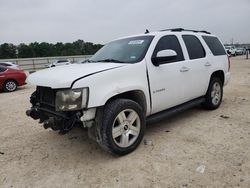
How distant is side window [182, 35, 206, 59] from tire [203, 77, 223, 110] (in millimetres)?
755

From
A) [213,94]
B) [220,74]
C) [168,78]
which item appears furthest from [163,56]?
[220,74]

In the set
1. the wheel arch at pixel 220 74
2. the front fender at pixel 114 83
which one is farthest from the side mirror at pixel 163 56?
the wheel arch at pixel 220 74

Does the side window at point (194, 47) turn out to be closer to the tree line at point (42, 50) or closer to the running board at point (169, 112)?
the running board at point (169, 112)

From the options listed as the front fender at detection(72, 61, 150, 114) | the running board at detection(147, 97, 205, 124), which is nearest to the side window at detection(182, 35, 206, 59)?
the running board at detection(147, 97, 205, 124)

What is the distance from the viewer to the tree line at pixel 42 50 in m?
48.5

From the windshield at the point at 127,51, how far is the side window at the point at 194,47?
103 centimetres

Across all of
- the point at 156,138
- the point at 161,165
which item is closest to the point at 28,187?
the point at 161,165

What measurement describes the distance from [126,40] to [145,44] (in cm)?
63

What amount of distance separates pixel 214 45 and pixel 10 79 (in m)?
9.89

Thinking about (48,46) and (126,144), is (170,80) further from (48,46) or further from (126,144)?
(48,46)

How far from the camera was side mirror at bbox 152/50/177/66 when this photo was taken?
3891 millimetres

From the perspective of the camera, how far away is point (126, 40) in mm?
4621

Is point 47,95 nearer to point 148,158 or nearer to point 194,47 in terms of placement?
point 148,158

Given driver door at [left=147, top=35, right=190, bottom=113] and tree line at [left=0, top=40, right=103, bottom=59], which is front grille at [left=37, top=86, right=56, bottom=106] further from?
tree line at [left=0, top=40, right=103, bottom=59]
